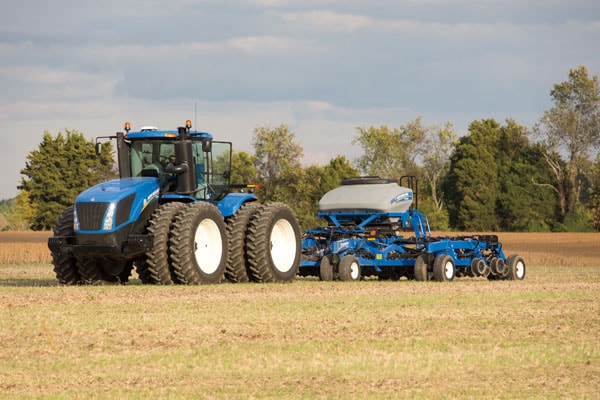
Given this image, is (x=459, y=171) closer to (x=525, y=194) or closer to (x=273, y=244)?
(x=525, y=194)

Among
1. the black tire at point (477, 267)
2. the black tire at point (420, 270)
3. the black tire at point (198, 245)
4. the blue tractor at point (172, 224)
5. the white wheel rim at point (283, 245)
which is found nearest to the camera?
the blue tractor at point (172, 224)

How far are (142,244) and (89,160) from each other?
57.6 m

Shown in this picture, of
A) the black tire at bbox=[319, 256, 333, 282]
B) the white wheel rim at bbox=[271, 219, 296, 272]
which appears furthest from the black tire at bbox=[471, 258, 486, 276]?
the white wheel rim at bbox=[271, 219, 296, 272]

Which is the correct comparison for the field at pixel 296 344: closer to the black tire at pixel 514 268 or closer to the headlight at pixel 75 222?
the headlight at pixel 75 222

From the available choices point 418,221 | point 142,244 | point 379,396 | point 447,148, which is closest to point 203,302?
point 142,244

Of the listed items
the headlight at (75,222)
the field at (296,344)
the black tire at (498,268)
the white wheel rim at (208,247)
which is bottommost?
the field at (296,344)

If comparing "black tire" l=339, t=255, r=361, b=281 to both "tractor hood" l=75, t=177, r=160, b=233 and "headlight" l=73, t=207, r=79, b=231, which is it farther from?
"headlight" l=73, t=207, r=79, b=231

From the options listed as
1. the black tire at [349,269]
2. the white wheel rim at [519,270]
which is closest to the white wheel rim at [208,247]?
the black tire at [349,269]

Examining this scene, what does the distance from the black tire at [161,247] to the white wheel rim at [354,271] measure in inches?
183

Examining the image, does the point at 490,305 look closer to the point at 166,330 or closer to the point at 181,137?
the point at 166,330

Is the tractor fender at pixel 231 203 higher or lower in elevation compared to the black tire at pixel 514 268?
higher

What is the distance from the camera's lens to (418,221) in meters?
25.8

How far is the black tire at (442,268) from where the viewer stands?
73.6 feet

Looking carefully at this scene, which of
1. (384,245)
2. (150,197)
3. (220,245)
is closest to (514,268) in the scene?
(384,245)
